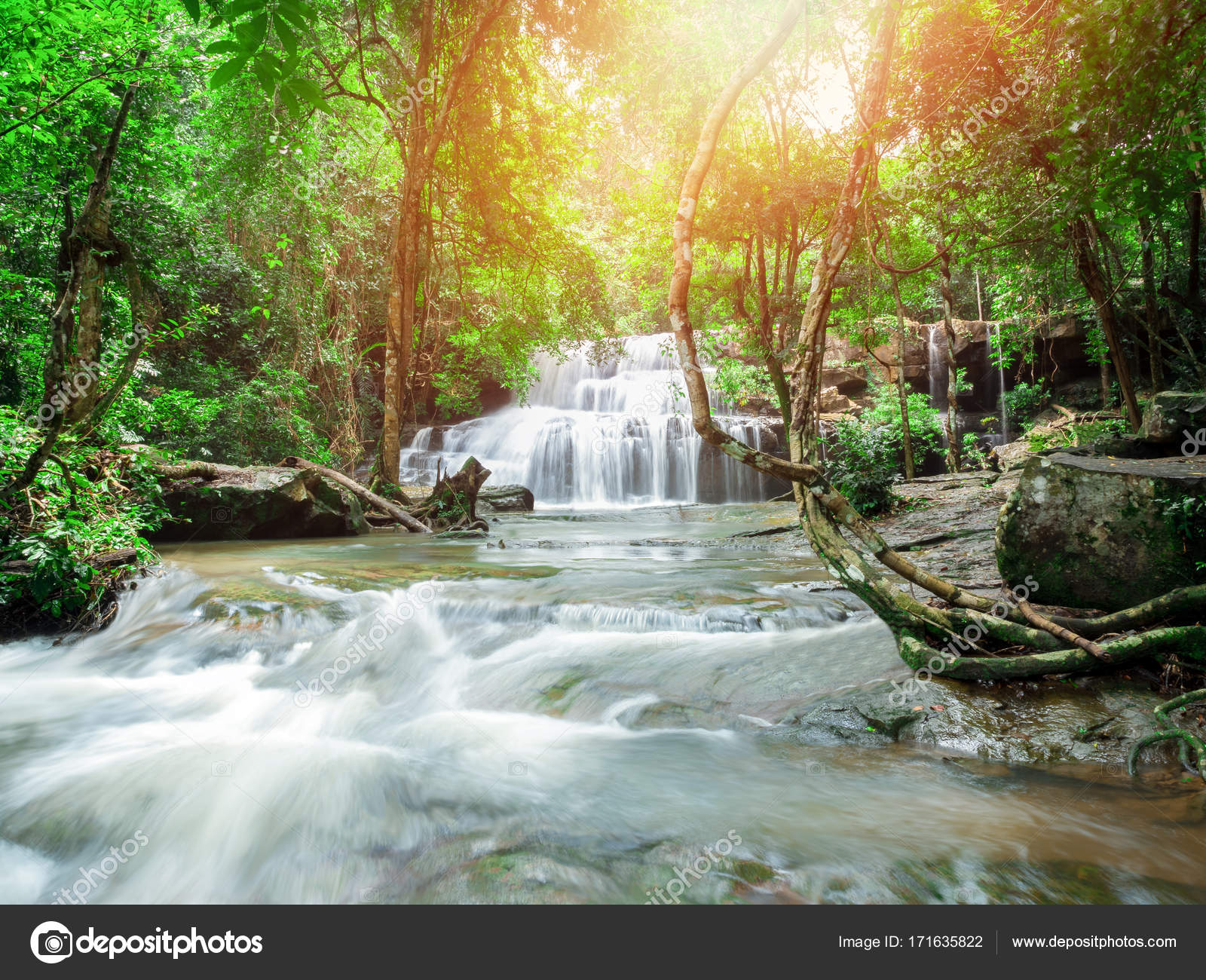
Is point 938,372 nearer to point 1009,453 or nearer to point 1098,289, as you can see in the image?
point 1009,453

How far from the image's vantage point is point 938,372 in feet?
74.6

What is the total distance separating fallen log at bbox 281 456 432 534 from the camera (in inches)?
434

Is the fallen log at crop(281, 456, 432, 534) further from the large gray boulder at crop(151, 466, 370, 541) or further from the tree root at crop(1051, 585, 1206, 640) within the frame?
the tree root at crop(1051, 585, 1206, 640)

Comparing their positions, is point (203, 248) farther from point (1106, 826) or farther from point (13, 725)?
point (1106, 826)

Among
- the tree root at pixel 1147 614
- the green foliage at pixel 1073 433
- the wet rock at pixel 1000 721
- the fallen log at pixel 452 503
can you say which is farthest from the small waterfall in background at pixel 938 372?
the wet rock at pixel 1000 721

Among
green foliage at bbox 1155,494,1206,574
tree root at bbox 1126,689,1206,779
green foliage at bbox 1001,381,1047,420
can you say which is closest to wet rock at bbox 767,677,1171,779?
tree root at bbox 1126,689,1206,779

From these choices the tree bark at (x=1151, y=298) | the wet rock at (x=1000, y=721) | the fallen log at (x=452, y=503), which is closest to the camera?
the wet rock at (x=1000, y=721)

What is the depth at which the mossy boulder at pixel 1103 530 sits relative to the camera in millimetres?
3488

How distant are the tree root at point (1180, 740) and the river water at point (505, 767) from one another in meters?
0.19

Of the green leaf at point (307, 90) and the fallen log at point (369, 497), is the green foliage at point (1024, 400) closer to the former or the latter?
the fallen log at point (369, 497)

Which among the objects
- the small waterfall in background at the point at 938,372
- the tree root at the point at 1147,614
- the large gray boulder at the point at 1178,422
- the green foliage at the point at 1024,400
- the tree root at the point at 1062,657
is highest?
the small waterfall in background at the point at 938,372
